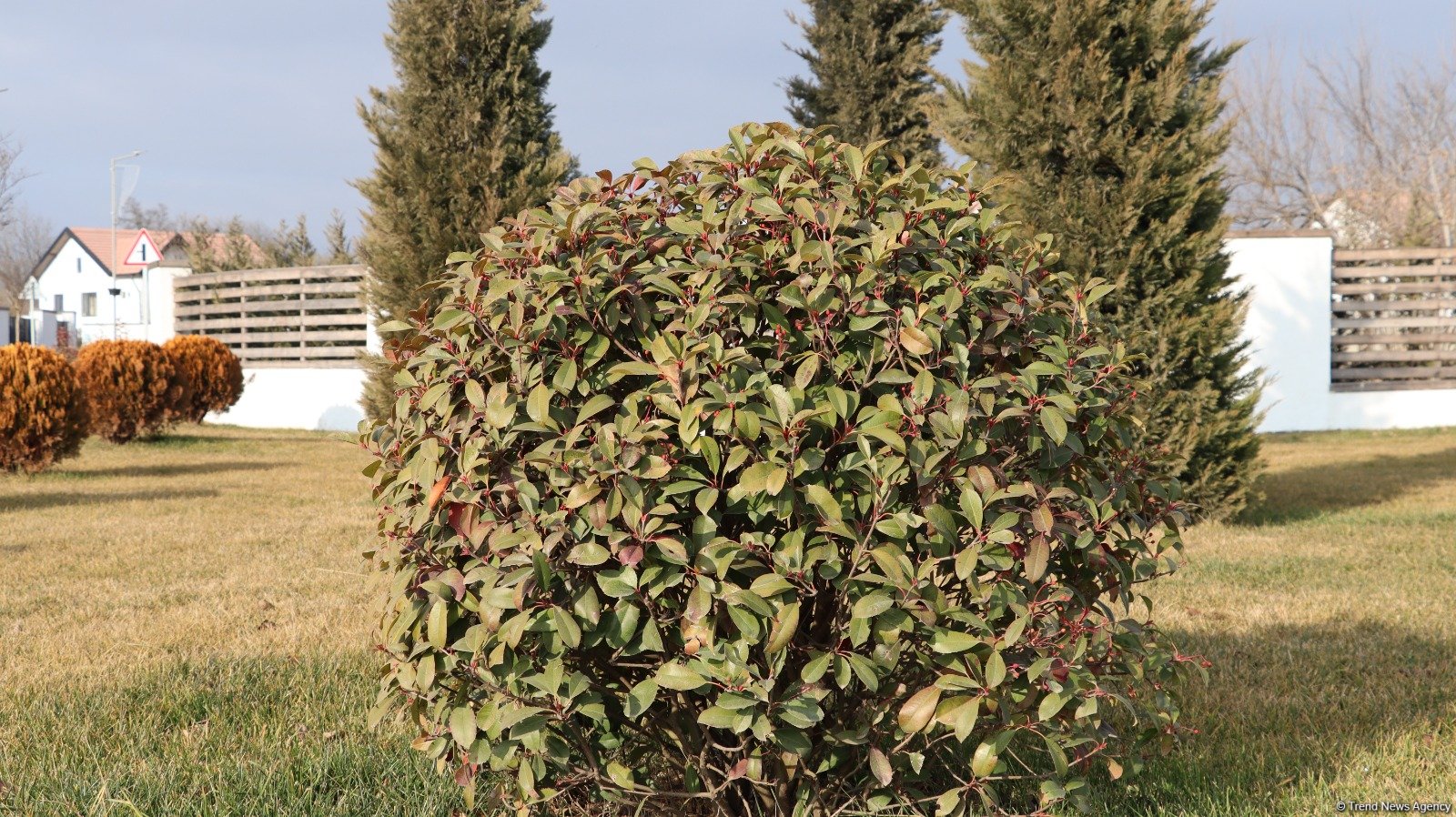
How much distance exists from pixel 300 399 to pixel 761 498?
60.1 ft

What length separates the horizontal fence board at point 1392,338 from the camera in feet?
52.6

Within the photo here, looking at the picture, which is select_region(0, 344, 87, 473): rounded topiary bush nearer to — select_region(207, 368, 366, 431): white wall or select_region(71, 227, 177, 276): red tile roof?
select_region(207, 368, 366, 431): white wall

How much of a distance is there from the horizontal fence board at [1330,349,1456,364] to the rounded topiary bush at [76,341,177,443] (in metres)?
16.6

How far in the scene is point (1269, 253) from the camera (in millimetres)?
15961

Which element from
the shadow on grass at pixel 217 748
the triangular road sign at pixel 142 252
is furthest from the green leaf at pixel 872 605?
the triangular road sign at pixel 142 252

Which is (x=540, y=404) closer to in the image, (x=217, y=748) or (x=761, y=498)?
(x=761, y=498)

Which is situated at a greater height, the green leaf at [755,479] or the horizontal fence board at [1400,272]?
the horizontal fence board at [1400,272]

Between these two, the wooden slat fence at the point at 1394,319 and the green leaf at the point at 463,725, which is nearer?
the green leaf at the point at 463,725

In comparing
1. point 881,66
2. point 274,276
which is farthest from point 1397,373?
point 274,276

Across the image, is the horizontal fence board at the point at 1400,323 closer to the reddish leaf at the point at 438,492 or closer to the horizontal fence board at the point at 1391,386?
the horizontal fence board at the point at 1391,386

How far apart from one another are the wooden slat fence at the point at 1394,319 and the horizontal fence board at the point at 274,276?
603 inches

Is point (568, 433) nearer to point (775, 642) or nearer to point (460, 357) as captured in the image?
point (460, 357)

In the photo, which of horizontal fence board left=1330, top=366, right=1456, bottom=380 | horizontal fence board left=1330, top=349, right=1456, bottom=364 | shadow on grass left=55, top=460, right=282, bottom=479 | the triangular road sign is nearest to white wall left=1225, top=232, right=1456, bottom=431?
horizontal fence board left=1330, top=366, right=1456, bottom=380

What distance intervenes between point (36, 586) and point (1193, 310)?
24.7 ft
